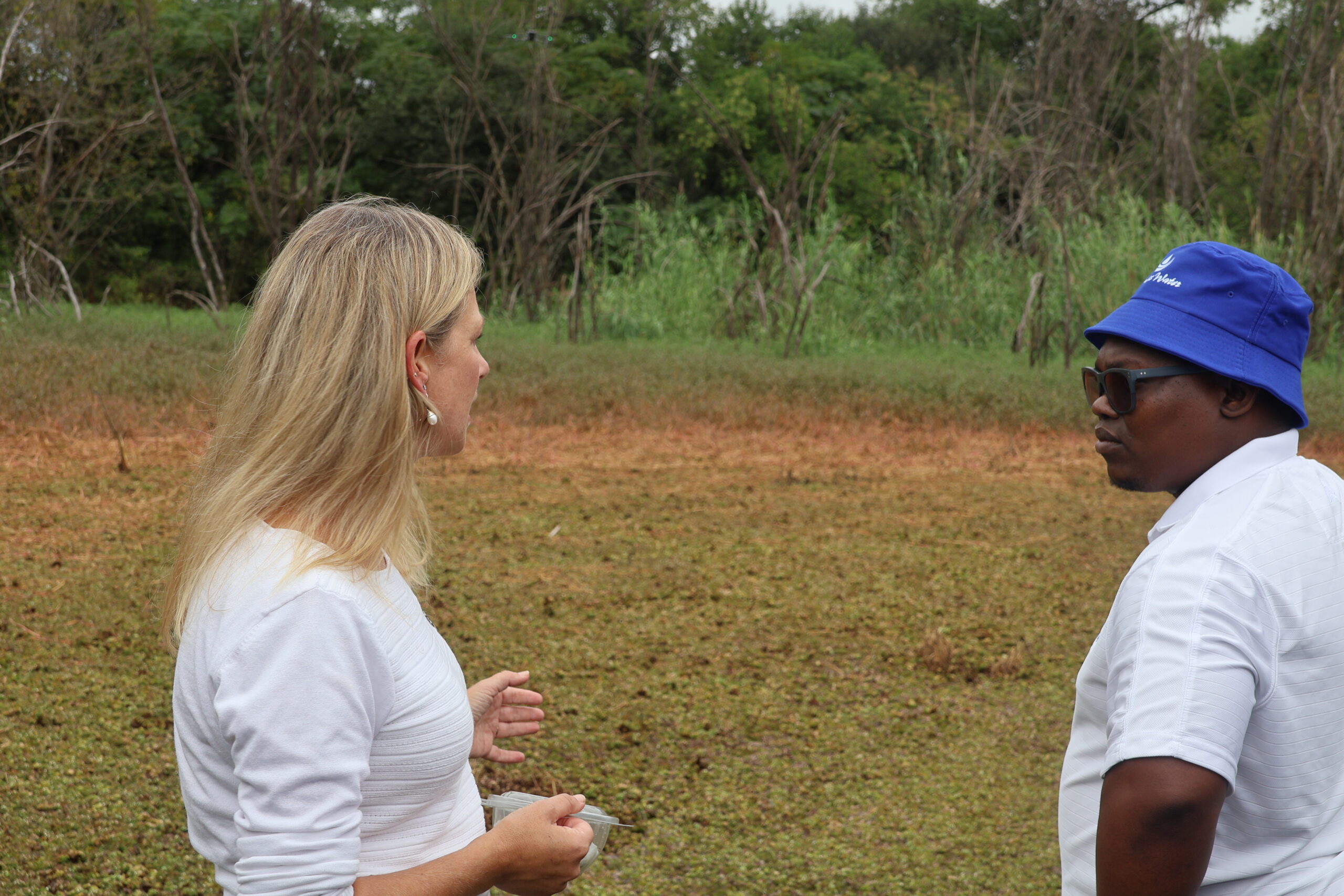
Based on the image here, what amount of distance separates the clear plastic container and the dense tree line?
10.8 m

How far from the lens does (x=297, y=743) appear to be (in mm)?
1130

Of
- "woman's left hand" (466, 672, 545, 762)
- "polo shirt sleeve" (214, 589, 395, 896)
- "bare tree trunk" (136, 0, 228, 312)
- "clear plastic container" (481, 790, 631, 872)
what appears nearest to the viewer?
"polo shirt sleeve" (214, 589, 395, 896)

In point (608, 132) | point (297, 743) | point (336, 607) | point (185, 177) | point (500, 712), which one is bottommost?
point (500, 712)

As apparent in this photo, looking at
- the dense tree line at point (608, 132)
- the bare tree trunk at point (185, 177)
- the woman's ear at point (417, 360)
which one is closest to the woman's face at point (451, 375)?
the woman's ear at point (417, 360)

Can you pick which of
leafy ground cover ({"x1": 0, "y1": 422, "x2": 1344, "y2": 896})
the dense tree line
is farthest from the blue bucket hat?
the dense tree line

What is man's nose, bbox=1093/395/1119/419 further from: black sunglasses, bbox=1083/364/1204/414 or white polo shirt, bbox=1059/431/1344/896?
white polo shirt, bbox=1059/431/1344/896

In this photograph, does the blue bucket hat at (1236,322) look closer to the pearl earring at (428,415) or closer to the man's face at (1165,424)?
the man's face at (1165,424)

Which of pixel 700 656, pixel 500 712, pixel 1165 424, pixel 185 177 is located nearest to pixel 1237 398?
pixel 1165 424

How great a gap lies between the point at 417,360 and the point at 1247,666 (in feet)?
2.99

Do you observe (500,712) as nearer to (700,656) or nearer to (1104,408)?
(1104,408)

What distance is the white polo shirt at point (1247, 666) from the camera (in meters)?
1.21

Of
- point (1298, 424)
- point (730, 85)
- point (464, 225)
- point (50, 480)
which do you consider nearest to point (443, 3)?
point (464, 225)

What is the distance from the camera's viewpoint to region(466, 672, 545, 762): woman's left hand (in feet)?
5.49

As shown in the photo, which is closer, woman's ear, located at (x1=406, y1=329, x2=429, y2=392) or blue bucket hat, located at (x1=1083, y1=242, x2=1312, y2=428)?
woman's ear, located at (x1=406, y1=329, x2=429, y2=392)
